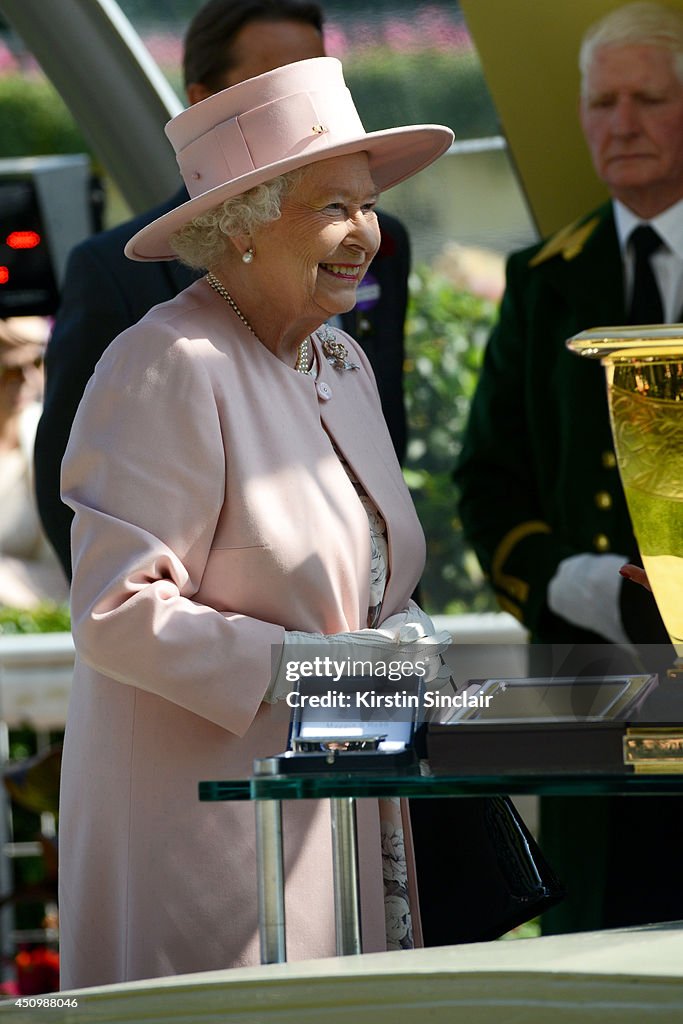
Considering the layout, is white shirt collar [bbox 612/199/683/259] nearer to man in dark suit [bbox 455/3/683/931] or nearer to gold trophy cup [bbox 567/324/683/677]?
man in dark suit [bbox 455/3/683/931]

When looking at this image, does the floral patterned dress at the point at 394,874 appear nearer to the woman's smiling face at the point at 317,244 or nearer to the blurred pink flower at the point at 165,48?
the woman's smiling face at the point at 317,244

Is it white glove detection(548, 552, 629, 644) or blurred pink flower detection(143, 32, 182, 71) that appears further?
blurred pink flower detection(143, 32, 182, 71)

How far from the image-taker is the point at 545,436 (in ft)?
12.1

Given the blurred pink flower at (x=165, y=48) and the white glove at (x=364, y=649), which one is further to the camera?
the blurred pink flower at (x=165, y=48)

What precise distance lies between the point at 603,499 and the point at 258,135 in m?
1.52

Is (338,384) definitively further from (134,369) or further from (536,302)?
(536,302)

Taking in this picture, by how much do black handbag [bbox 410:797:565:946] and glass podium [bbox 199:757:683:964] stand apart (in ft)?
1.75

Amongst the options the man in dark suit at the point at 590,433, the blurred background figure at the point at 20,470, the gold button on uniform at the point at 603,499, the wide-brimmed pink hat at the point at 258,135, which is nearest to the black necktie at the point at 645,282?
the man in dark suit at the point at 590,433

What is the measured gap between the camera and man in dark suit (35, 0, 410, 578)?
123 inches

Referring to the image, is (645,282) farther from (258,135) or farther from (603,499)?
(258,135)

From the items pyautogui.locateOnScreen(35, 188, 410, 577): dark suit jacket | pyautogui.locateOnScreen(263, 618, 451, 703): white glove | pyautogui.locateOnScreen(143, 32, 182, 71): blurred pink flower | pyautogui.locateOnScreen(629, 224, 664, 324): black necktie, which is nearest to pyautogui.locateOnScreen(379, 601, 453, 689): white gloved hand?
pyautogui.locateOnScreen(263, 618, 451, 703): white glove

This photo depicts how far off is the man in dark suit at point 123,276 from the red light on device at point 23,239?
5.16ft

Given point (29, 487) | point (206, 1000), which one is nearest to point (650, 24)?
point (206, 1000)

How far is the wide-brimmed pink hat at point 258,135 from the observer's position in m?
2.23
